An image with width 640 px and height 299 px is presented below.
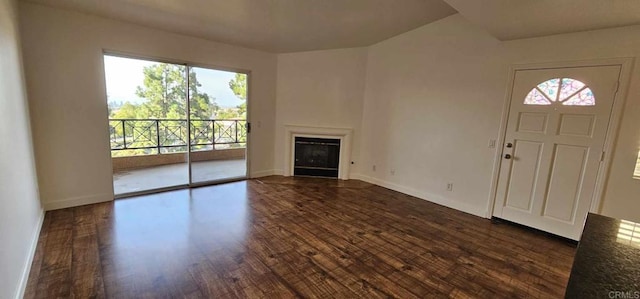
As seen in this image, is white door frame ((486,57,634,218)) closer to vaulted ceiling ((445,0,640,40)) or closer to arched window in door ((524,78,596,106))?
arched window in door ((524,78,596,106))

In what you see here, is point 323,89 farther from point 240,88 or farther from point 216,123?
point 216,123

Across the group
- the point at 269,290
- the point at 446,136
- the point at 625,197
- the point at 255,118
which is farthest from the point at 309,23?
the point at 625,197

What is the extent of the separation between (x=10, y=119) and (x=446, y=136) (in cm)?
463

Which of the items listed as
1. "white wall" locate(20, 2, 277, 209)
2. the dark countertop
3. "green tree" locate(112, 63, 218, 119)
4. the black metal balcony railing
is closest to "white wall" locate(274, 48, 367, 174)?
the black metal balcony railing

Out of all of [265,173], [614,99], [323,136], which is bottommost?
[265,173]

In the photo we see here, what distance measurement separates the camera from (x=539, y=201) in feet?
10.5

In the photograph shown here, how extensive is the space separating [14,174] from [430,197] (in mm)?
4586

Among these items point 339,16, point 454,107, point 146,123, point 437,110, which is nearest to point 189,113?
point 146,123

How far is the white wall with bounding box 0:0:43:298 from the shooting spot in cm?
170

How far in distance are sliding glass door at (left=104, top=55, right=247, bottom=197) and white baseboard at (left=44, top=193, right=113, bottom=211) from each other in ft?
0.65

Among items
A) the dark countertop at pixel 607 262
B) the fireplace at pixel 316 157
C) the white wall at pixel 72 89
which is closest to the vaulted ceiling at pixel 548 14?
the dark countertop at pixel 607 262

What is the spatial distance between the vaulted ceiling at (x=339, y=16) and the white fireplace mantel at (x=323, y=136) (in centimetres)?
158

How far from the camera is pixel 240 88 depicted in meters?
4.77

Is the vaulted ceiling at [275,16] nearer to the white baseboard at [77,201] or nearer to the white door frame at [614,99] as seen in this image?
the white door frame at [614,99]
